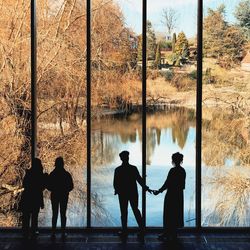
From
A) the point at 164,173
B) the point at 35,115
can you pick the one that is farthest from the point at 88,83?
the point at 164,173

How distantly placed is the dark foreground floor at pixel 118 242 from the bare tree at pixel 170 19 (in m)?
2.67

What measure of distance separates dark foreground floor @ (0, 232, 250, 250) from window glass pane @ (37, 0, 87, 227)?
88 centimetres

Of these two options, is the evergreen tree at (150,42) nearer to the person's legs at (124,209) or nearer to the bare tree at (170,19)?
the bare tree at (170,19)

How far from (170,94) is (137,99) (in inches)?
17.6

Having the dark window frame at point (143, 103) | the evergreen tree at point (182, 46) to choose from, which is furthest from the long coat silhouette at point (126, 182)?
the evergreen tree at point (182, 46)

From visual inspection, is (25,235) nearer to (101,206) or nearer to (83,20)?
(101,206)

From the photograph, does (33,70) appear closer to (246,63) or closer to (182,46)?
(182,46)

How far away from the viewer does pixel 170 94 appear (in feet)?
25.1

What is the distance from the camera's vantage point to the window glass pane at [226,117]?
759cm

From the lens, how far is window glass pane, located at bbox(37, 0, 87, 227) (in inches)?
310

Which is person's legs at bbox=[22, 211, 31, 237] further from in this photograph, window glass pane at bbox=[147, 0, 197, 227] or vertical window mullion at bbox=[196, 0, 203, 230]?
vertical window mullion at bbox=[196, 0, 203, 230]

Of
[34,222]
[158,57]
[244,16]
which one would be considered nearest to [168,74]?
[158,57]

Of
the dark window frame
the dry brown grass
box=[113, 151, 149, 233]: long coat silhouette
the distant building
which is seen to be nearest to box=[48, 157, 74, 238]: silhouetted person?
box=[113, 151, 149, 233]: long coat silhouette

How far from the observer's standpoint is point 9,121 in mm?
8406
